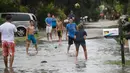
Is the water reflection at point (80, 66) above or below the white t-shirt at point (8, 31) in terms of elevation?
below

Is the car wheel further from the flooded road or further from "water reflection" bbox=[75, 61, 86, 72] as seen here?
"water reflection" bbox=[75, 61, 86, 72]

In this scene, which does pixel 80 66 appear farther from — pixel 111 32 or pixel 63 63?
pixel 111 32

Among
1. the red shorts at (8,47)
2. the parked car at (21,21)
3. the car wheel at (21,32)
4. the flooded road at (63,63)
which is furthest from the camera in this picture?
the parked car at (21,21)

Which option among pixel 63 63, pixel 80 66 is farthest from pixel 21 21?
pixel 80 66

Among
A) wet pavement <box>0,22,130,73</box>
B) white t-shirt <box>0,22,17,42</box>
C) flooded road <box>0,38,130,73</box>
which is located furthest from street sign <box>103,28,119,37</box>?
white t-shirt <box>0,22,17,42</box>

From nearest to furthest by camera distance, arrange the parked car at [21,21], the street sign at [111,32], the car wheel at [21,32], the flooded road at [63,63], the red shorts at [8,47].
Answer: the flooded road at [63,63], the red shorts at [8,47], the street sign at [111,32], the car wheel at [21,32], the parked car at [21,21]

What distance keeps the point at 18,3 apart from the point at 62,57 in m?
26.4

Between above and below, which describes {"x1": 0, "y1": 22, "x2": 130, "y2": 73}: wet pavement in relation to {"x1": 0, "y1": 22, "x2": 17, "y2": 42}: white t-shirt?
below

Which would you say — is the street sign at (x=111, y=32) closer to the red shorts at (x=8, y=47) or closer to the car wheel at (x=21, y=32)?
the car wheel at (x=21, y=32)

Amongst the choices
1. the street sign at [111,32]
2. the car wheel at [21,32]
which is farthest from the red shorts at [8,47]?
the car wheel at [21,32]

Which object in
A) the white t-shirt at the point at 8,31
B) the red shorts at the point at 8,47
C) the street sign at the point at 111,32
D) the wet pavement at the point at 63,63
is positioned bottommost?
the street sign at the point at 111,32

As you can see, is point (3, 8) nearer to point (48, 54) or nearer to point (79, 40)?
point (48, 54)

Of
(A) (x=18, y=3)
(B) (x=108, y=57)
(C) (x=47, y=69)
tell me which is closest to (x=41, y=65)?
(C) (x=47, y=69)

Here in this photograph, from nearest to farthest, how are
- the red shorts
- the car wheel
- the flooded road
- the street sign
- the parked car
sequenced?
1. the flooded road
2. the red shorts
3. the street sign
4. the car wheel
5. the parked car
